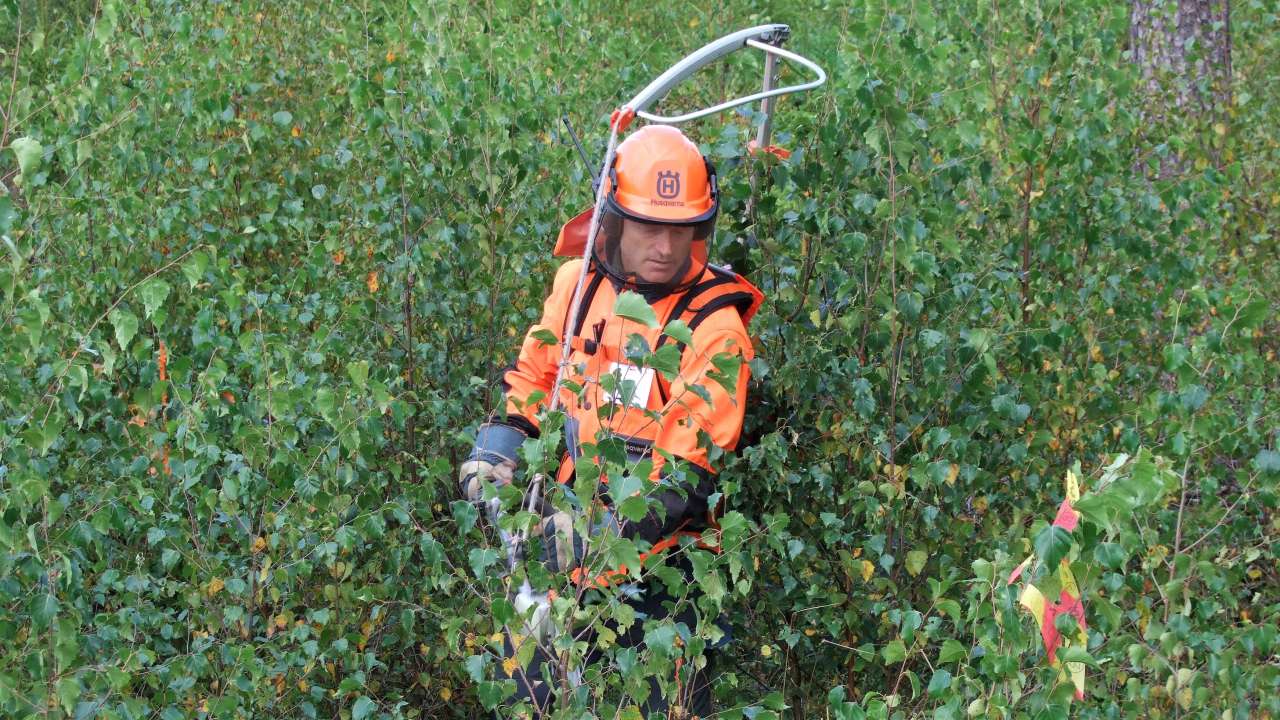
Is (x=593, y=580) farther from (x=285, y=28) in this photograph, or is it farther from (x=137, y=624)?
(x=285, y=28)

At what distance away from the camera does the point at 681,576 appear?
→ 2.88 meters

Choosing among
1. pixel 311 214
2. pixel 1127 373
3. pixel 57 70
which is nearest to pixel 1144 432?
pixel 1127 373

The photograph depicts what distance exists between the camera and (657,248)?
3.59m

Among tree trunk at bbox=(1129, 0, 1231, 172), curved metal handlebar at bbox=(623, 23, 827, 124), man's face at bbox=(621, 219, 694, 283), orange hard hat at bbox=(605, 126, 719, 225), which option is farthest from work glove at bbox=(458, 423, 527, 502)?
tree trunk at bbox=(1129, 0, 1231, 172)

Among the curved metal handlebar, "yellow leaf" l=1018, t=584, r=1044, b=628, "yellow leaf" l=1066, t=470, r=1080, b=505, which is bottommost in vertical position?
"yellow leaf" l=1018, t=584, r=1044, b=628

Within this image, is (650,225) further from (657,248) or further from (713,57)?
(713,57)

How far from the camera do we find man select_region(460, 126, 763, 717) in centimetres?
346

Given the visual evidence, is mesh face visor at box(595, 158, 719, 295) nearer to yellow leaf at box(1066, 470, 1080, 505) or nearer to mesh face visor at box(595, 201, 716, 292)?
mesh face visor at box(595, 201, 716, 292)

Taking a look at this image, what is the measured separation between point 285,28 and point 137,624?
13.3 feet

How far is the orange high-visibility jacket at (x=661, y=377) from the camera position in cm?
344

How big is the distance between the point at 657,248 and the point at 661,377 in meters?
0.37

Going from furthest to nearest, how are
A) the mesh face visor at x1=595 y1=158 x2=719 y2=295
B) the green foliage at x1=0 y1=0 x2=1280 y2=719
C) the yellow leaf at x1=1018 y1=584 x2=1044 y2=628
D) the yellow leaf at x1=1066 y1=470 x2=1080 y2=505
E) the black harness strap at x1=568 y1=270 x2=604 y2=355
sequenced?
the black harness strap at x1=568 y1=270 x2=604 y2=355, the mesh face visor at x1=595 y1=158 x2=719 y2=295, the green foliage at x1=0 y1=0 x2=1280 y2=719, the yellow leaf at x1=1018 y1=584 x2=1044 y2=628, the yellow leaf at x1=1066 y1=470 x2=1080 y2=505

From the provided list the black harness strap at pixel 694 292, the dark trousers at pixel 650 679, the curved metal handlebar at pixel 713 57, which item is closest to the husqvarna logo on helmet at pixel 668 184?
the curved metal handlebar at pixel 713 57

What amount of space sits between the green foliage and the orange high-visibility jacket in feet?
0.60
